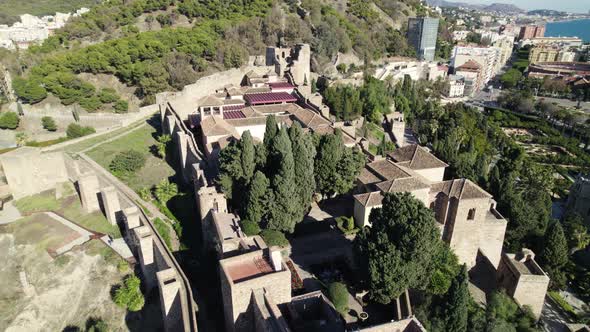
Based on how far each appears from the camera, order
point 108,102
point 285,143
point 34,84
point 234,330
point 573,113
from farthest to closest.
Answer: point 573,113
point 108,102
point 34,84
point 285,143
point 234,330

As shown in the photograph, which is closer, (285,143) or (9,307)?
(9,307)

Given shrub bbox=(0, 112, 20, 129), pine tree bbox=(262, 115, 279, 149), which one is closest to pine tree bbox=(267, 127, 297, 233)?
pine tree bbox=(262, 115, 279, 149)

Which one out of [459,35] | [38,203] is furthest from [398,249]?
[459,35]

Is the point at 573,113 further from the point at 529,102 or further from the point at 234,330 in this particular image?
the point at 234,330

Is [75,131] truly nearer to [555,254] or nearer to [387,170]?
[387,170]

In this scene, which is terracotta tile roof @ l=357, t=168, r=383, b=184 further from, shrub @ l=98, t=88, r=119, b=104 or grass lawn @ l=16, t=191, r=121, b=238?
shrub @ l=98, t=88, r=119, b=104

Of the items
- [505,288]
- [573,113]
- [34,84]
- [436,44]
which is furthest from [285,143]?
[436,44]
